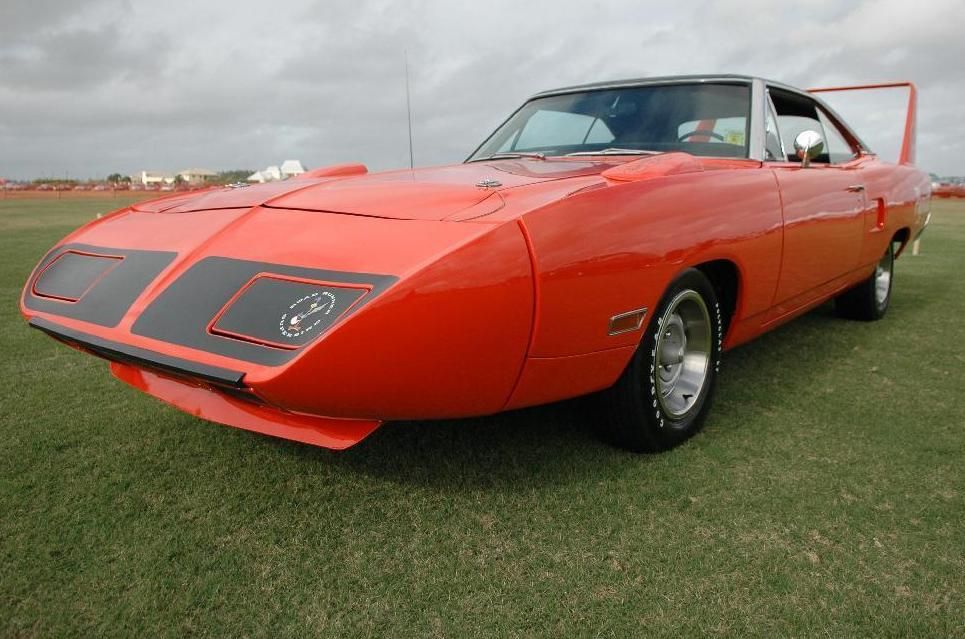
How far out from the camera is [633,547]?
1.83 metres

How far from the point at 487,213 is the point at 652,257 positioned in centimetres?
58

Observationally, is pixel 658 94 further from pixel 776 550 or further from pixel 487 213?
pixel 776 550

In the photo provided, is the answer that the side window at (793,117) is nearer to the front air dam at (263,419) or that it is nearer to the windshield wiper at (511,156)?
the windshield wiper at (511,156)

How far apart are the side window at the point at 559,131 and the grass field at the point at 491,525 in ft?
4.07

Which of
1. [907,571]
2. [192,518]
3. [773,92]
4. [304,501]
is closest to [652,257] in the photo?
[907,571]

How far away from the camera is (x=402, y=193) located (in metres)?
2.04

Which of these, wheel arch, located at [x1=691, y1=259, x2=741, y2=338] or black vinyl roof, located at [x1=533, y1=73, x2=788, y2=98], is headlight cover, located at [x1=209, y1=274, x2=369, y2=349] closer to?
wheel arch, located at [x1=691, y1=259, x2=741, y2=338]

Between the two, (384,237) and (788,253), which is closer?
(384,237)

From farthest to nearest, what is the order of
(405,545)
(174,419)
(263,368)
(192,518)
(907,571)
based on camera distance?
(174,419) → (192,518) → (405,545) → (907,571) → (263,368)

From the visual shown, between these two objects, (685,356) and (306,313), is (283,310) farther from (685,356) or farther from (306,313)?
(685,356)

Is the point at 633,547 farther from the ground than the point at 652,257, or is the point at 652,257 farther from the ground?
the point at 652,257

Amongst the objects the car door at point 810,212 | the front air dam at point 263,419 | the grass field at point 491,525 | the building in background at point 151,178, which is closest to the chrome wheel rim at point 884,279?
the car door at point 810,212

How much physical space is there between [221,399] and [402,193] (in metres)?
0.77

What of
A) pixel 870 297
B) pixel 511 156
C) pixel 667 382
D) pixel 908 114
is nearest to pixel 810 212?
Answer: pixel 667 382
